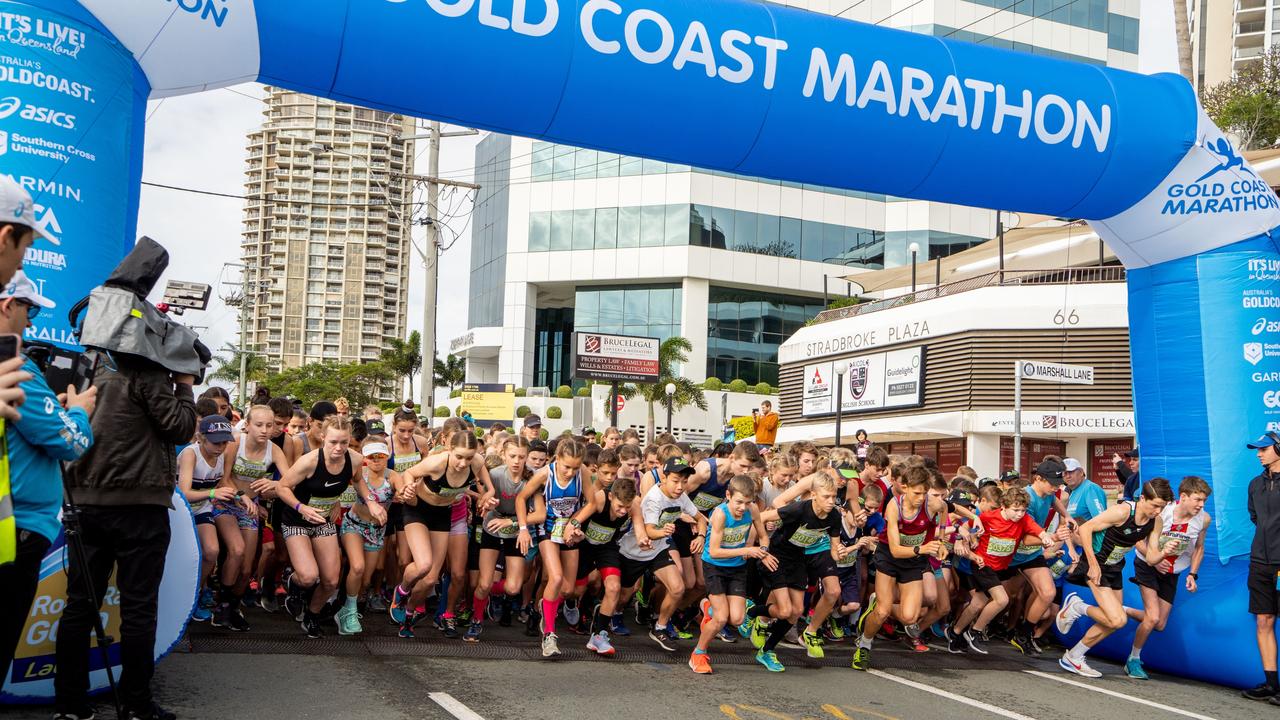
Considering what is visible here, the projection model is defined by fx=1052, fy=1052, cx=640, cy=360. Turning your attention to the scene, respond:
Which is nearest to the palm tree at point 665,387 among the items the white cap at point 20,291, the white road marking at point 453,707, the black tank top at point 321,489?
the black tank top at point 321,489

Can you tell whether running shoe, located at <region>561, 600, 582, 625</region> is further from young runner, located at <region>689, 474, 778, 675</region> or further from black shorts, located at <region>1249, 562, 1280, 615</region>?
black shorts, located at <region>1249, 562, 1280, 615</region>

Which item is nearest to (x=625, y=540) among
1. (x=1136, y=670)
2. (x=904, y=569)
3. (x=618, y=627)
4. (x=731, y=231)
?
(x=618, y=627)

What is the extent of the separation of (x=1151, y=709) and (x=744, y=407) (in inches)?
1952

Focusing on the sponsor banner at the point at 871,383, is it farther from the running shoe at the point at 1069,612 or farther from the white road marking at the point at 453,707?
the white road marking at the point at 453,707

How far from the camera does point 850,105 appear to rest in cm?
838

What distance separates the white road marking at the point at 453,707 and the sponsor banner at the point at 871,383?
3030 cm

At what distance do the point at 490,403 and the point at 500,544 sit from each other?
49345 mm

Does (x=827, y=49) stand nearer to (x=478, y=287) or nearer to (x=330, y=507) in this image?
(x=330, y=507)

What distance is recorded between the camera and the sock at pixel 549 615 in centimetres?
863

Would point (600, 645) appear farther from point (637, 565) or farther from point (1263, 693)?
point (1263, 693)

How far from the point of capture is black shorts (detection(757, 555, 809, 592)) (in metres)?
9.22

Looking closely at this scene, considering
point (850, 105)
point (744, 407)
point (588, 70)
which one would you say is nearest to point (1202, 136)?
point (850, 105)

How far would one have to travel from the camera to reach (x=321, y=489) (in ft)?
27.9

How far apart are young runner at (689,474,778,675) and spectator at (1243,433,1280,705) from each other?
13.7ft
